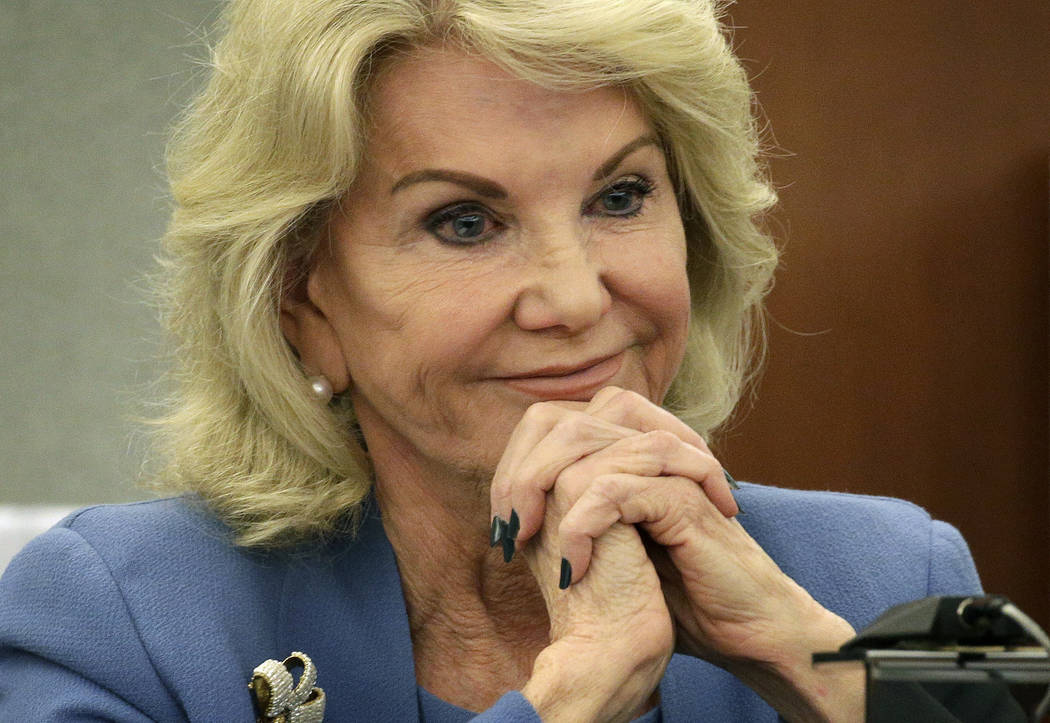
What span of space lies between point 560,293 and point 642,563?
32 centimetres

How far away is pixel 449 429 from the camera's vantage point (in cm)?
160

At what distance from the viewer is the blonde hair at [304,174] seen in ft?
5.07

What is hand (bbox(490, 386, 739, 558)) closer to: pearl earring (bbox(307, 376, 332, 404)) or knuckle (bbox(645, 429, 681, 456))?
knuckle (bbox(645, 429, 681, 456))

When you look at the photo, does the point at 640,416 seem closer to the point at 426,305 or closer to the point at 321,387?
the point at 426,305

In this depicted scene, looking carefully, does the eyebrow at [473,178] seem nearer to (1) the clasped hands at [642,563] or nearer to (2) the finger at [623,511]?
(1) the clasped hands at [642,563]

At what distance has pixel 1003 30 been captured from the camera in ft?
8.70

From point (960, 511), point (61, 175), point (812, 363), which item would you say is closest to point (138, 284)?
point (61, 175)

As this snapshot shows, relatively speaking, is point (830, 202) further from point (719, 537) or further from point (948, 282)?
point (719, 537)

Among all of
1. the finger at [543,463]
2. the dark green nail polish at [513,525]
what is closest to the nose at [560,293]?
the finger at [543,463]

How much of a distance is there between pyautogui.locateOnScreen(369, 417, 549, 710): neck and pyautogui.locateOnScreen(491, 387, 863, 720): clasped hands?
209 mm

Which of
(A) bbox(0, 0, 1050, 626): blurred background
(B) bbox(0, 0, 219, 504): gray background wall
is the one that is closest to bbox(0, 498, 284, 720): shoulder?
(A) bbox(0, 0, 1050, 626): blurred background

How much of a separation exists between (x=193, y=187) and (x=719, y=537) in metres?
0.81

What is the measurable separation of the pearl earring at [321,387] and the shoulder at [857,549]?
23.4 inches

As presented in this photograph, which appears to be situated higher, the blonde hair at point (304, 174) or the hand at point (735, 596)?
the blonde hair at point (304, 174)
